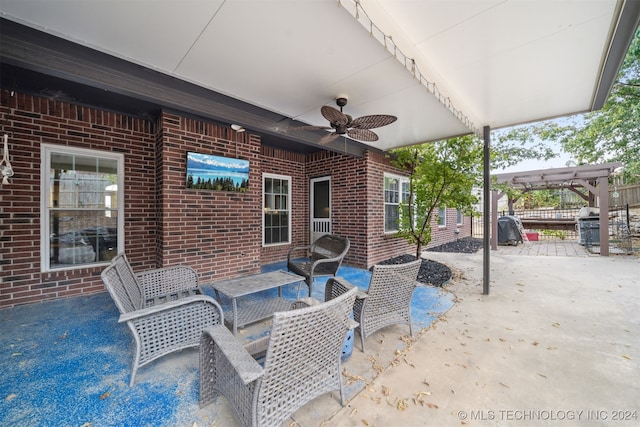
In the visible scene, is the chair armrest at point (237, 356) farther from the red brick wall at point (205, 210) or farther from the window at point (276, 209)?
the window at point (276, 209)

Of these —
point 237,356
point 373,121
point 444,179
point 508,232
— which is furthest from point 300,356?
point 508,232

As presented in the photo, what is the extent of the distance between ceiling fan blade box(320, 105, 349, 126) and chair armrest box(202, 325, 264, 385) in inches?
97.1

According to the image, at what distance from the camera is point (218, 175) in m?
4.32

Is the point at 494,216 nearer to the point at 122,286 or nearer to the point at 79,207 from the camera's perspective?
the point at 122,286

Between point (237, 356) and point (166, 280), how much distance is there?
212 centimetres

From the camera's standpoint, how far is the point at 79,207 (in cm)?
369

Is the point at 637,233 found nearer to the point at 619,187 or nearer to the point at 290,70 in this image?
the point at 619,187

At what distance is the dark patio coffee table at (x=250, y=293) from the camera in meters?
2.54

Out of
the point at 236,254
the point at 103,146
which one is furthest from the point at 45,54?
the point at 236,254

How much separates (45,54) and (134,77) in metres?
0.64

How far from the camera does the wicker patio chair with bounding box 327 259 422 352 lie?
8.00 ft

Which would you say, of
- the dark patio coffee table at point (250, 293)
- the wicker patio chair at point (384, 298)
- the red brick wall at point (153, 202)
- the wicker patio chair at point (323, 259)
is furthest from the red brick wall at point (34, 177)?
the wicker patio chair at point (384, 298)

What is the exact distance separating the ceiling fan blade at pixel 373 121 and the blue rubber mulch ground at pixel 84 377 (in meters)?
2.52

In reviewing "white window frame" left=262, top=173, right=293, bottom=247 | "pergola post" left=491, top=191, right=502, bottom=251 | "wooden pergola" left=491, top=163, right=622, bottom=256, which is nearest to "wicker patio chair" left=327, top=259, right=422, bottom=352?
"white window frame" left=262, top=173, right=293, bottom=247
